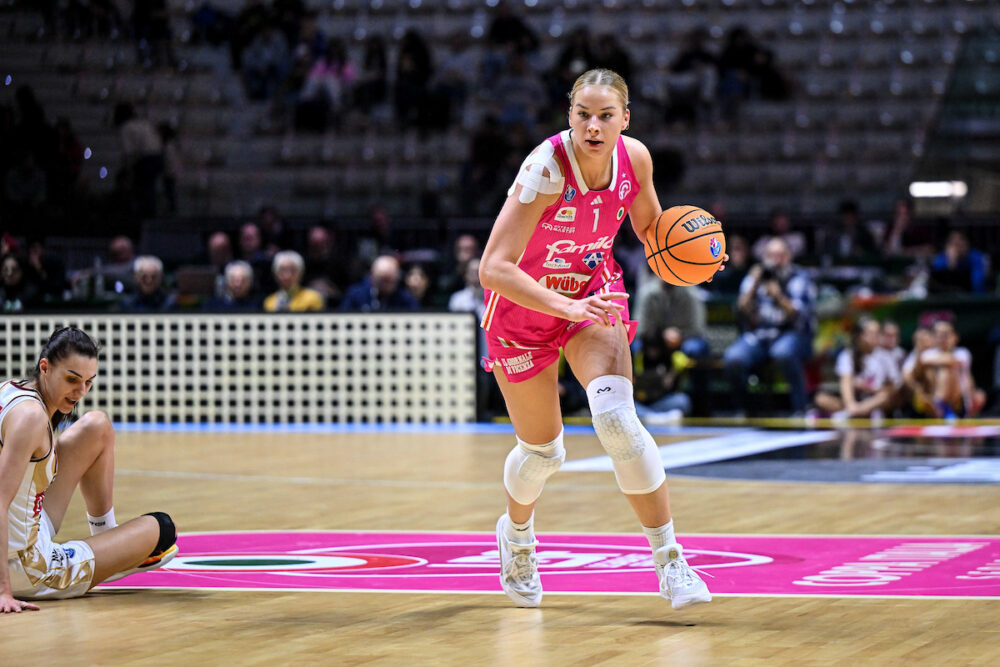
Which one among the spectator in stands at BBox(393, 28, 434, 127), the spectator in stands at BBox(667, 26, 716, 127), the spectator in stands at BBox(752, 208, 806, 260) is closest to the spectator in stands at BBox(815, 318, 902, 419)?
the spectator in stands at BBox(752, 208, 806, 260)

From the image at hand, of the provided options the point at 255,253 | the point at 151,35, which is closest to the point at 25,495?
the point at 255,253

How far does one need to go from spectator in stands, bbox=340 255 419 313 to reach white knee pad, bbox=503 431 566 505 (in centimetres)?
805

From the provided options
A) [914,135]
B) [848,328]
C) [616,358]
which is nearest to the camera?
[616,358]

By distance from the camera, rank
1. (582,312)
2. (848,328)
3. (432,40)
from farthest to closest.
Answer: (432,40) → (848,328) → (582,312)

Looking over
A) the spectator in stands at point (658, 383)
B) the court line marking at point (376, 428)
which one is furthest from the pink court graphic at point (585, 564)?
the spectator in stands at point (658, 383)

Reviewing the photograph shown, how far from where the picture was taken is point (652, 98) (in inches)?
661

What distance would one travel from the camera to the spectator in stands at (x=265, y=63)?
17.7 metres

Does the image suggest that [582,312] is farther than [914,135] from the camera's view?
No

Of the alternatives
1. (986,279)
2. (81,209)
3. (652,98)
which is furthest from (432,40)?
(986,279)

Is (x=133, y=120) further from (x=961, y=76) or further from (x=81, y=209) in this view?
(x=961, y=76)

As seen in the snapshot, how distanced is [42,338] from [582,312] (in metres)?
9.60

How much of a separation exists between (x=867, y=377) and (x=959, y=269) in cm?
148

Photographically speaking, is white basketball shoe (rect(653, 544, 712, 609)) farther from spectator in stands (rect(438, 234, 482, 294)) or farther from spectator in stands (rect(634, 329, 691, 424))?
spectator in stands (rect(438, 234, 482, 294))

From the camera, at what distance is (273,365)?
42.7 feet
